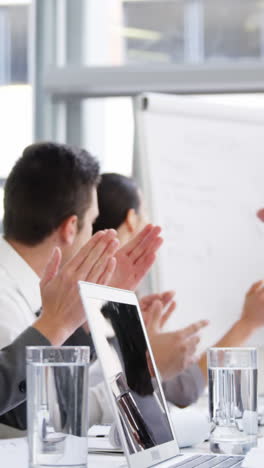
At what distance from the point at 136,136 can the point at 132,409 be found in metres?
1.88

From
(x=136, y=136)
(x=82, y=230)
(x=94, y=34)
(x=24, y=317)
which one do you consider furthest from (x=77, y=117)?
(x=24, y=317)

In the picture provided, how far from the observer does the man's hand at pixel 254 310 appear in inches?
99.0

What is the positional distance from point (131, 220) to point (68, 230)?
0.48 metres

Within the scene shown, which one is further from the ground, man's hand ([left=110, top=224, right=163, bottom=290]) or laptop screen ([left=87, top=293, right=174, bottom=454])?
man's hand ([left=110, top=224, right=163, bottom=290])

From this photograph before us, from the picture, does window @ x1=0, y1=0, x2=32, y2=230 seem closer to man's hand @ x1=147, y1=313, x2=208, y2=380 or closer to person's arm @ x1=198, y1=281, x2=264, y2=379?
person's arm @ x1=198, y1=281, x2=264, y2=379

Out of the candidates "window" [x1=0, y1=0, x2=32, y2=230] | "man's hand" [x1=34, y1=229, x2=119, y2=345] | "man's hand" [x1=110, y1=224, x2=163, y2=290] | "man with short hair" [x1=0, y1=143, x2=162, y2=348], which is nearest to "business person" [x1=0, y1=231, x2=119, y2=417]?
"man's hand" [x1=34, y1=229, x2=119, y2=345]

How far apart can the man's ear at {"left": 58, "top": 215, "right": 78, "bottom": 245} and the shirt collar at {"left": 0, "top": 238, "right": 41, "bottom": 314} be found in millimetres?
149

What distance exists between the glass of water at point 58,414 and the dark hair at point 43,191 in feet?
4.18

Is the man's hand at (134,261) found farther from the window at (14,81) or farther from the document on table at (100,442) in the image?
the window at (14,81)

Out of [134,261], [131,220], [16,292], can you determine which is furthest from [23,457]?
[131,220]

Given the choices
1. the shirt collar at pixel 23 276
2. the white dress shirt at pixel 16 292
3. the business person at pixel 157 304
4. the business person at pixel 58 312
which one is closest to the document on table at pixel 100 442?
the business person at pixel 58 312

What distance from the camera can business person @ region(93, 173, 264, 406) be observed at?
2.35m

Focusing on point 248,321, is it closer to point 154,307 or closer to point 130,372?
point 154,307

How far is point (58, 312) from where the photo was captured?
58.5 inches
